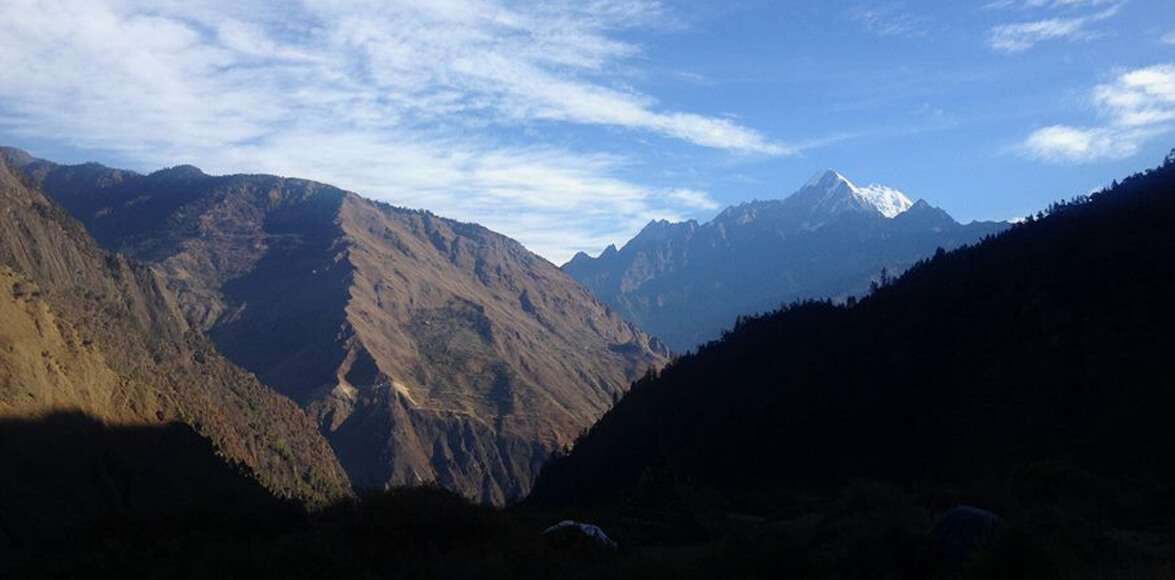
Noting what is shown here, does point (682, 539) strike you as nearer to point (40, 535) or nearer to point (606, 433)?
point (40, 535)

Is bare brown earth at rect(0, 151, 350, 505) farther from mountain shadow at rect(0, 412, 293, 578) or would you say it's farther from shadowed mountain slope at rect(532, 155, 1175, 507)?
shadowed mountain slope at rect(532, 155, 1175, 507)

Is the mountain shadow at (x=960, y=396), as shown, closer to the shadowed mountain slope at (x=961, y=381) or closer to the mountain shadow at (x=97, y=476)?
the shadowed mountain slope at (x=961, y=381)

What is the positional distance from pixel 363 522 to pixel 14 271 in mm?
82354

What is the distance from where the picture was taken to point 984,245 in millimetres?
95500

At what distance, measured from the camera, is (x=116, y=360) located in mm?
104562

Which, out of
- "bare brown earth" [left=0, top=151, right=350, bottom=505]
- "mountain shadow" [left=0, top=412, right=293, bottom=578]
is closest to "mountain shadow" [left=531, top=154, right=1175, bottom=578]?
"mountain shadow" [left=0, top=412, right=293, bottom=578]

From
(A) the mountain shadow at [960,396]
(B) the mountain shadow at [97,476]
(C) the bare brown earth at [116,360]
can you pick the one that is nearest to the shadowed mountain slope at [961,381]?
(A) the mountain shadow at [960,396]

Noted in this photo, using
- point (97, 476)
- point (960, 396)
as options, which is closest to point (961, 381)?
point (960, 396)

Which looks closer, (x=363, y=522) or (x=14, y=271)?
(x=363, y=522)

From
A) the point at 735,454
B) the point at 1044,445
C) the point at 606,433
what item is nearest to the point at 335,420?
the point at 606,433

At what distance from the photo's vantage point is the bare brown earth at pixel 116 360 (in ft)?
280

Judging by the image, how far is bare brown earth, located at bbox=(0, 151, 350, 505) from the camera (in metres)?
85.4

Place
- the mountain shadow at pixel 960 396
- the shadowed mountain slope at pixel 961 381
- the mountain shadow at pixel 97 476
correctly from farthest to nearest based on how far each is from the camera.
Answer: the shadowed mountain slope at pixel 961 381 → the mountain shadow at pixel 960 396 → the mountain shadow at pixel 97 476

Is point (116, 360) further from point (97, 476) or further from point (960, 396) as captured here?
point (960, 396)
